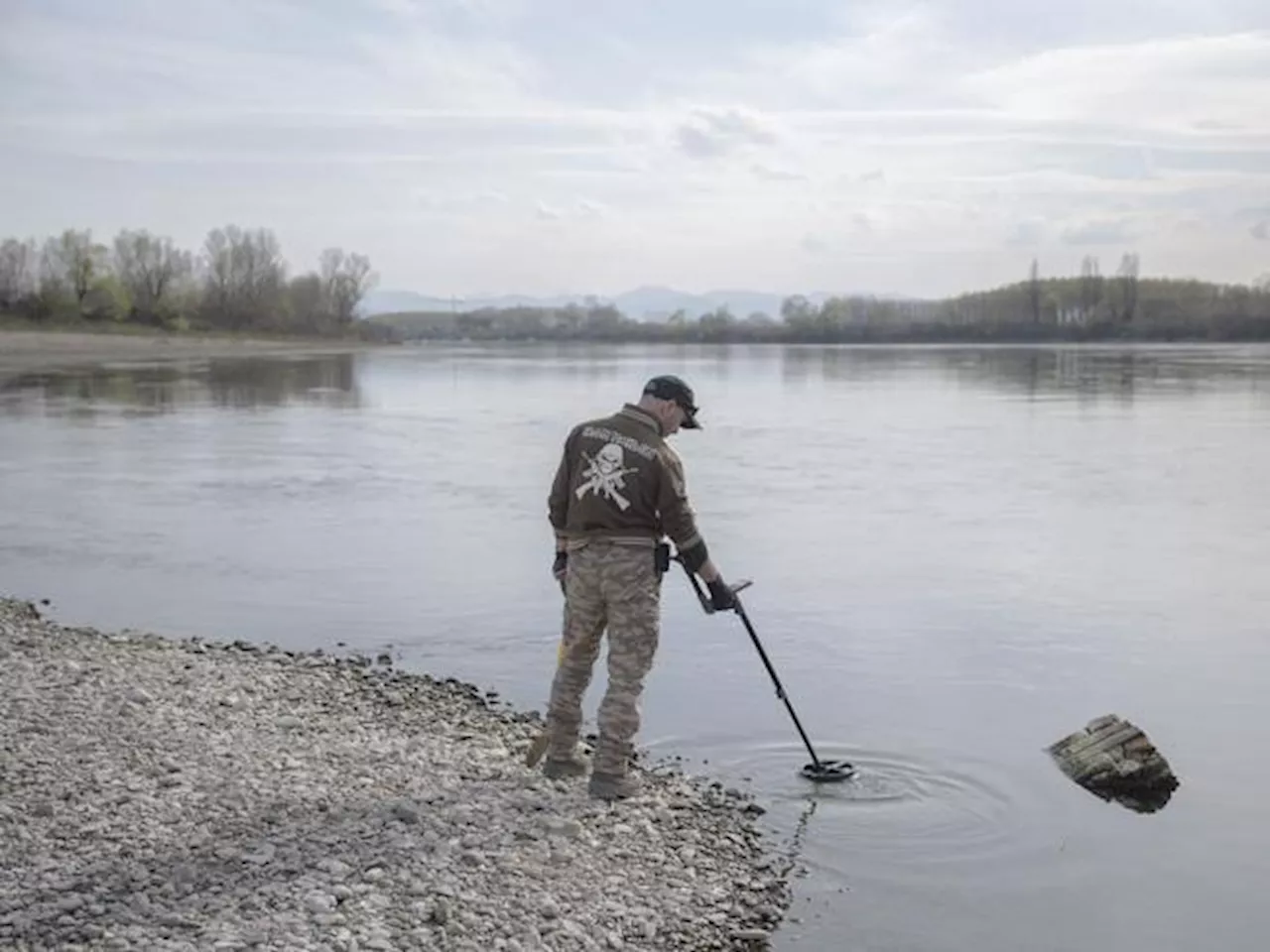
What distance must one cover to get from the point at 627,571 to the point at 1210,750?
4.47m

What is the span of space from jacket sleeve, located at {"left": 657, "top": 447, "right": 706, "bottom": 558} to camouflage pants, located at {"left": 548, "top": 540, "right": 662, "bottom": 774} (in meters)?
0.20

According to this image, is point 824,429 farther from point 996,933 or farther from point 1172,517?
point 996,933

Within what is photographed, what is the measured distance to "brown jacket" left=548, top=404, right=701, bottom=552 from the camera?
7020mm

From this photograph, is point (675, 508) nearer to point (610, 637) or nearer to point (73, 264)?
point (610, 637)

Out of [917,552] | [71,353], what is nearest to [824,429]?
[917,552]

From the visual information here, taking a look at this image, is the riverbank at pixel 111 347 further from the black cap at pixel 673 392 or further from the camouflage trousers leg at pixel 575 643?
the black cap at pixel 673 392

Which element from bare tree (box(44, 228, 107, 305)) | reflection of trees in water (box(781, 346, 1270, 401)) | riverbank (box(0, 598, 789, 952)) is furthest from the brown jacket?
bare tree (box(44, 228, 107, 305))

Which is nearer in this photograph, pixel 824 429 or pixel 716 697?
pixel 716 697

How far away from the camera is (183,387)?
50.9m

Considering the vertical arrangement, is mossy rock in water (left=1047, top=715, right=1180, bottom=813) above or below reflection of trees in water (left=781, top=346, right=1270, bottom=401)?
below

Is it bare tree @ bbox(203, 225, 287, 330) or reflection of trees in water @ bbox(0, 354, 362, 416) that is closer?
reflection of trees in water @ bbox(0, 354, 362, 416)

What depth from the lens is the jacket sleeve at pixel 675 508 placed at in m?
7.01

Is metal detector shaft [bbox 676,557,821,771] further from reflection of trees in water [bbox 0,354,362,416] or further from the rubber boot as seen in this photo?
reflection of trees in water [bbox 0,354,362,416]

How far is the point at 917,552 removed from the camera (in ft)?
51.5
